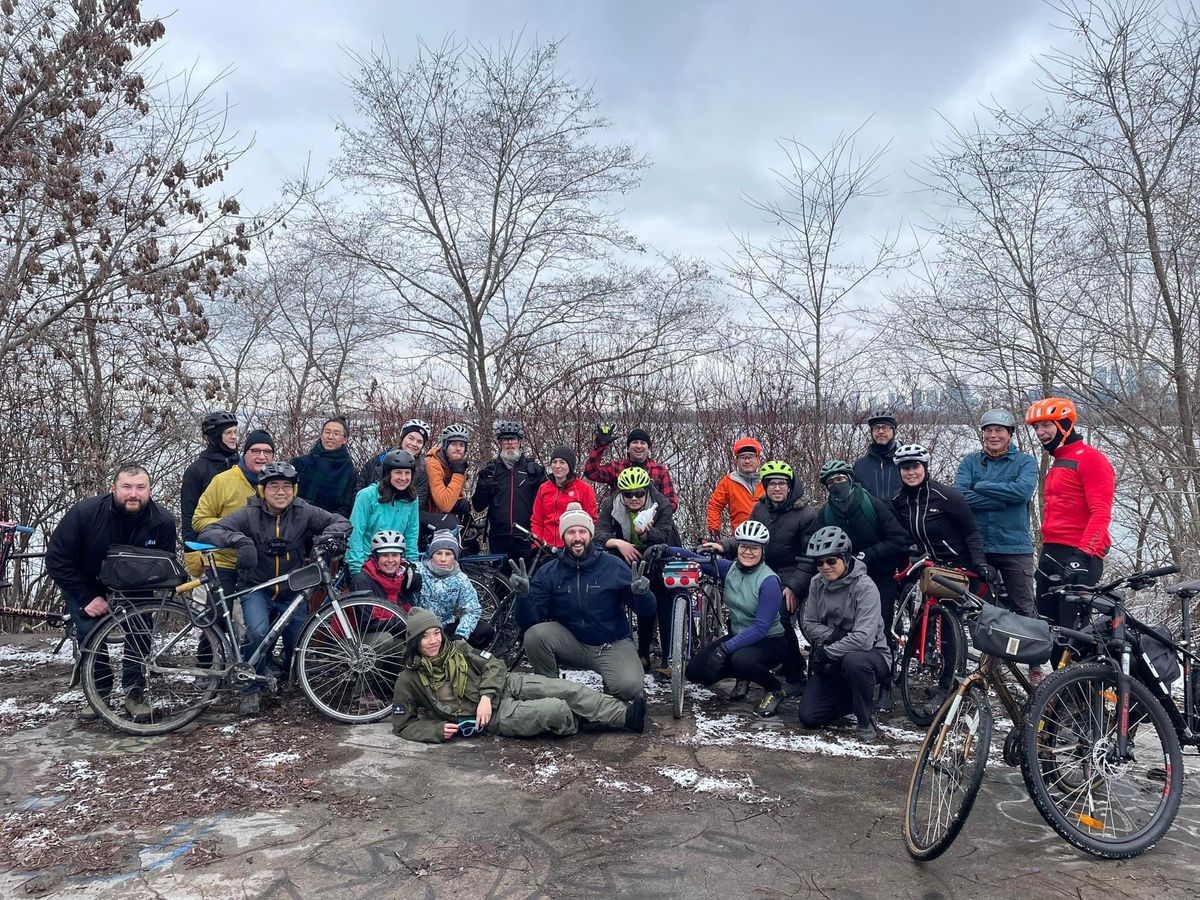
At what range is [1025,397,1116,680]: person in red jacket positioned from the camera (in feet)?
16.5

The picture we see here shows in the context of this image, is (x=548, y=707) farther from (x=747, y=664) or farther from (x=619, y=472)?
(x=619, y=472)

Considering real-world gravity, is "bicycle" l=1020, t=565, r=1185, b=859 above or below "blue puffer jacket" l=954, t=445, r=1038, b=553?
below

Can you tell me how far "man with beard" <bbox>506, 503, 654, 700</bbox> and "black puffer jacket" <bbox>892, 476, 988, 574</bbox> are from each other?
197cm

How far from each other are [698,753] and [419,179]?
10.5 meters

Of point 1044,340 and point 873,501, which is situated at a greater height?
point 1044,340

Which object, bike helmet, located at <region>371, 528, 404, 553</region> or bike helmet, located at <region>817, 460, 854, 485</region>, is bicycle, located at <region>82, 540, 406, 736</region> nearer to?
bike helmet, located at <region>371, 528, 404, 553</region>

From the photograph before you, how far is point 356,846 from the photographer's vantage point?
352cm

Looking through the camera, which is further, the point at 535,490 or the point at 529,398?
the point at 529,398

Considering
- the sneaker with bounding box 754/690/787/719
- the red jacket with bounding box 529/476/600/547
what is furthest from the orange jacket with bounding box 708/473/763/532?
the sneaker with bounding box 754/690/787/719

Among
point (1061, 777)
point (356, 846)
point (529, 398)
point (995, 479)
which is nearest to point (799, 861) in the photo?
point (1061, 777)

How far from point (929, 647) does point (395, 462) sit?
3907 mm

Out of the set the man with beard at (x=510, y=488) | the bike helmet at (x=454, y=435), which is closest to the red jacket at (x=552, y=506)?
the man with beard at (x=510, y=488)

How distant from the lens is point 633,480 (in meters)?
6.08

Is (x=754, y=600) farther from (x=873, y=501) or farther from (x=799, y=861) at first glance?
(x=799, y=861)
